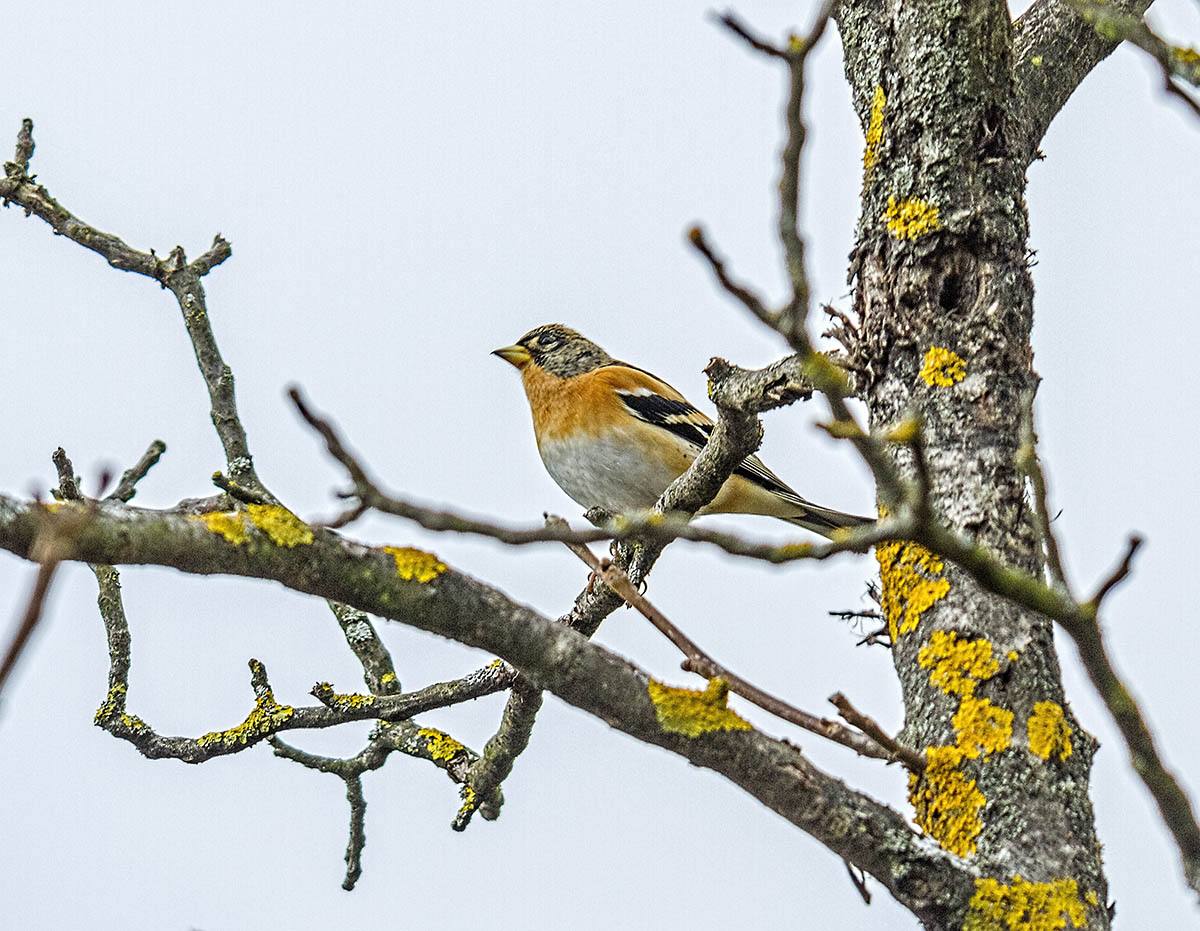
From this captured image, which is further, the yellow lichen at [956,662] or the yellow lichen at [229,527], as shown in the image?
the yellow lichen at [956,662]

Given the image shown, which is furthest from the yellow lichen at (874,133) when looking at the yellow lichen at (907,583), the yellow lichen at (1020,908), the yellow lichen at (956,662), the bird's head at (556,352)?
the bird's head at (556,352)

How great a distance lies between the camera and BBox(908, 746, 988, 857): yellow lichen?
3.04 meters

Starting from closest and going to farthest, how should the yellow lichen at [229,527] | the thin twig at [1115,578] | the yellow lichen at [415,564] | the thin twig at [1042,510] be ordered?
the thin twig at [1115,578]
the thin twig at [1042,510]
the yellow lichen at [229,527]
the yellow lichen at [415,564]

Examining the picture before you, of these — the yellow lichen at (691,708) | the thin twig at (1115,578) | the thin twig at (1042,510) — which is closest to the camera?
the thin twig at (1115,578)

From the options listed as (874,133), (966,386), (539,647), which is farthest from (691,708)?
(874,133)

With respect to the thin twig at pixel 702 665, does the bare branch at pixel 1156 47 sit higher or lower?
higher

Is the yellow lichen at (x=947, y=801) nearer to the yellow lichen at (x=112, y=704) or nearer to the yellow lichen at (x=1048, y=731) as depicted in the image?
the yellow lichen at (x=1048, y=731)

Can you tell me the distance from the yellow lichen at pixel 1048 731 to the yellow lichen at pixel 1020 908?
0.39 metres

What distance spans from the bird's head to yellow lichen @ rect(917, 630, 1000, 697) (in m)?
4.41

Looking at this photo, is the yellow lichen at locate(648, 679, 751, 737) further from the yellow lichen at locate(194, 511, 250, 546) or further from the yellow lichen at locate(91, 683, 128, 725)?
the yellow lichen at locate(91, 683, 128, 725)

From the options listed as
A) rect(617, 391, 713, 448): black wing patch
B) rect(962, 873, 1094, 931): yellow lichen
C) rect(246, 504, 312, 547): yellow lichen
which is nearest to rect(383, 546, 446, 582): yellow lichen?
rect(246, 504, 312, 547): yellow lichen

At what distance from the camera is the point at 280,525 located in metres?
2.19

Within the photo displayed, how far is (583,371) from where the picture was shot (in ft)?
24.9

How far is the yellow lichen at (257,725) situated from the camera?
404cm
